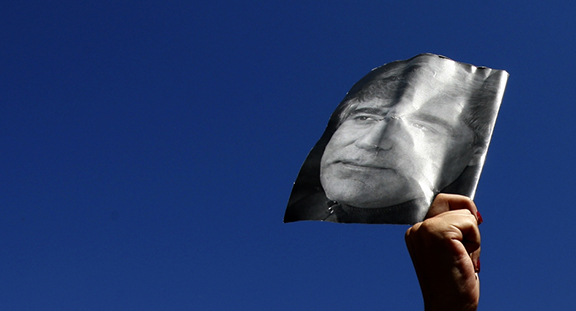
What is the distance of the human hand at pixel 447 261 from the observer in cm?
319

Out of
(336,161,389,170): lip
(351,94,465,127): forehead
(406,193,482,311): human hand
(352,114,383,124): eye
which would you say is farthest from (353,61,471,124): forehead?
(406,193,482,311): human hand

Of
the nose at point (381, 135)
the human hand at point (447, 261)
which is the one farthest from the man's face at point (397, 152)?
the human hand at point (447, 261)

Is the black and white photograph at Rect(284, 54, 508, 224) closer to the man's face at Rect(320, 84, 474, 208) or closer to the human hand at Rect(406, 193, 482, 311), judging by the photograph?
the man's face at Rect(320, 84, 474, 208)

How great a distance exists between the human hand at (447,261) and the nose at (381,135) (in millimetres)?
2318

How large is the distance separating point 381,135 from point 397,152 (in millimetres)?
380

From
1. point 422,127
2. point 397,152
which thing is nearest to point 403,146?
point 397,152

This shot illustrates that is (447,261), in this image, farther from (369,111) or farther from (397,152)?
(369,111)

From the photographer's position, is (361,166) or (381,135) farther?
(381,135)

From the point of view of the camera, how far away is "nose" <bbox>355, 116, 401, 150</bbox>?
18.6 ft

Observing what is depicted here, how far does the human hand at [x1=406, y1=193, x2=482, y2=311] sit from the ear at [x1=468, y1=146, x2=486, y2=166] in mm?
1646

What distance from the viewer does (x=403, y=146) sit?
550cm

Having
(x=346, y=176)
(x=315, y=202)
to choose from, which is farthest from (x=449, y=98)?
(x=315, y=202)

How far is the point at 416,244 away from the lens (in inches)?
132

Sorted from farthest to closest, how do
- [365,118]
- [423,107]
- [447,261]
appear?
[365,118]
[423,107]
[447,261]
